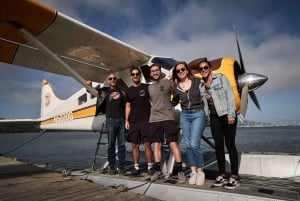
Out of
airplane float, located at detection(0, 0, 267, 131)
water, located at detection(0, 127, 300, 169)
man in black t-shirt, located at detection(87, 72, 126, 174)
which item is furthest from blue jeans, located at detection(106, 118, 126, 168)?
airplane float, located at detection(0, 0, 267, 131)

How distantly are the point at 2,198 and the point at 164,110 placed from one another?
222cm

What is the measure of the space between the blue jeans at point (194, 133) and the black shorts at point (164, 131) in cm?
22

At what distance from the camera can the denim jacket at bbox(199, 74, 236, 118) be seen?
3.19 meters

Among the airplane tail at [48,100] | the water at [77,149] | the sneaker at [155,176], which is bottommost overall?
the water at [77,149]

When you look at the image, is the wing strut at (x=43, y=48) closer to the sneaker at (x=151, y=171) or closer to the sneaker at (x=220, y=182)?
the sneaker at (x=151, y=171)

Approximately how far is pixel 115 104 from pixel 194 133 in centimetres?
160

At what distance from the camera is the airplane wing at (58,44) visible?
13.2 ft

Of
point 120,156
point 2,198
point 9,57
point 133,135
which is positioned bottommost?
point 2,198

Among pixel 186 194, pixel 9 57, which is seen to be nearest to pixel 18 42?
pixel 9 57

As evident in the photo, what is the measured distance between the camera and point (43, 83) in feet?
34.2

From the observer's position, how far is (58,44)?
4949 mm

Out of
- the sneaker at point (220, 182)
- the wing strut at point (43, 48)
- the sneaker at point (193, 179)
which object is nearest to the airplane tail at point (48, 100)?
the wing strut at point (43, 48)

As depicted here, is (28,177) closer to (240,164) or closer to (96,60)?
(96,60)

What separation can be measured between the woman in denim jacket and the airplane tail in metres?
6.20
